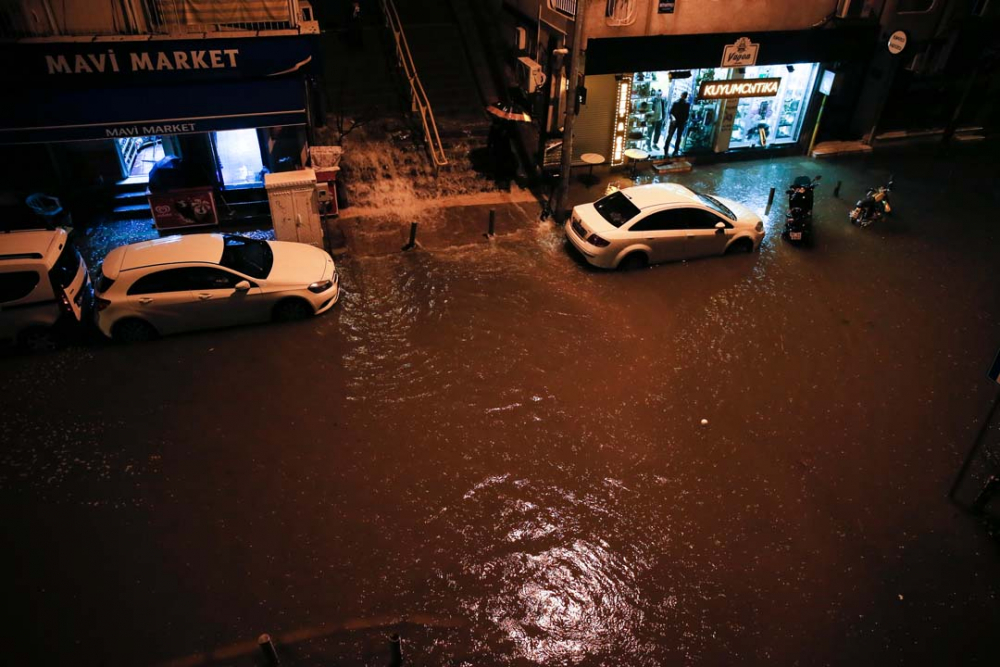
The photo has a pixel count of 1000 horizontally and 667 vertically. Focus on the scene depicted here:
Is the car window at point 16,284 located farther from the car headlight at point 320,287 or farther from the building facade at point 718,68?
the building facade at point 718,68

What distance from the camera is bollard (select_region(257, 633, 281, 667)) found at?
21.7 feet

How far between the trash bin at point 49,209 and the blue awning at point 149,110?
5.42 ft

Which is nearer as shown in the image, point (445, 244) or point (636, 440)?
point (636, 440)

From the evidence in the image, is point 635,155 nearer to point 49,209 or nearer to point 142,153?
point 142,153

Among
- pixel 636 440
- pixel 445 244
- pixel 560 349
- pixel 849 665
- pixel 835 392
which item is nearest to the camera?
pixel 849 665

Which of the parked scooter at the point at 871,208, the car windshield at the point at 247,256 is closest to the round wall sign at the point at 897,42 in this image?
the parked scooter at the point at 871,208

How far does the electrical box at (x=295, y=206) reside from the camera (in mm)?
13242

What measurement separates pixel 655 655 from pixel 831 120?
62.7 feet

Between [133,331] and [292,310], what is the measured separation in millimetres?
2602

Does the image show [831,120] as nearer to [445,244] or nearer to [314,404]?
[445,244]

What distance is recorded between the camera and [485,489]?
8.98 meters

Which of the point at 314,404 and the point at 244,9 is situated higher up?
the point at 244,9

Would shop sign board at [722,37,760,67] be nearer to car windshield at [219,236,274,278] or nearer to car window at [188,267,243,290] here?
car windshield at [219,236,274,278]

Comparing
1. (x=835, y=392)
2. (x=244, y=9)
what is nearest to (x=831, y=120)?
(x=835, y=392)
